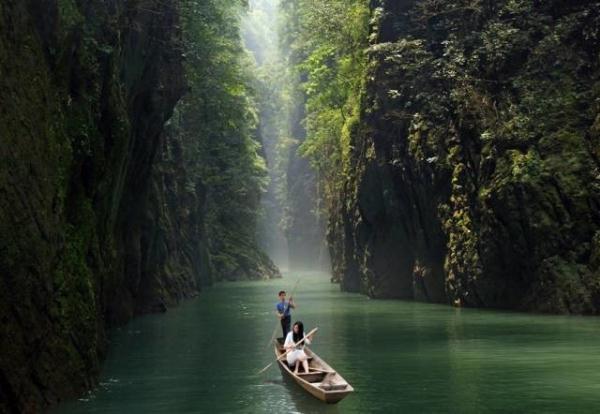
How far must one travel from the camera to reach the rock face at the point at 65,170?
50.8 feet

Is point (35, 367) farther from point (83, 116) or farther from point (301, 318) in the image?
point (301, 318)

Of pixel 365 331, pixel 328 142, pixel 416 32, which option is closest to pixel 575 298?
pixel 365 331

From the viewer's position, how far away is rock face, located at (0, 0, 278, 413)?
15.5 m

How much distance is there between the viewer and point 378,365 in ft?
72.3

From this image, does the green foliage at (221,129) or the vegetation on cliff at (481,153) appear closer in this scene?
the vegetation on cliff at (481,153)

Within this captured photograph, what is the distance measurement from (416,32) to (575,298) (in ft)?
61.8

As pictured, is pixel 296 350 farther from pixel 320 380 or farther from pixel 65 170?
pixel 65 170

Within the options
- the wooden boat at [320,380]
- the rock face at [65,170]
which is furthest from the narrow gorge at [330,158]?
the wooden boat at [320,380]

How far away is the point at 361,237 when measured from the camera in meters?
54.8

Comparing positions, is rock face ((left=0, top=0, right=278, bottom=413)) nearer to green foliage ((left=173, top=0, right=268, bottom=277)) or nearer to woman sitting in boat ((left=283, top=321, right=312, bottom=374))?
woman sitting in boat ((left=283, top=321, right=312, bottom=374))

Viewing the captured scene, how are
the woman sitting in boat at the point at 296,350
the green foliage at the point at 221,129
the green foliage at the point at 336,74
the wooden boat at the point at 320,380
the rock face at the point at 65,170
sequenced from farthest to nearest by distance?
the green foliage at the point at 336,74, the green foliage at the point at 221,129, the woman sitting in boat at the point at 296,350, the wooden boat at the point at 320,380, the rock face at the point at 65,170

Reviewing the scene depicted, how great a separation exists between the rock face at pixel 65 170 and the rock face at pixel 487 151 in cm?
1427

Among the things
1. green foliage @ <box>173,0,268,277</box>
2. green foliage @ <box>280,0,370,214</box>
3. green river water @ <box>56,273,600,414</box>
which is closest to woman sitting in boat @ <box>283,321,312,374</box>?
green river water @ <box>56,273,600,414</box>

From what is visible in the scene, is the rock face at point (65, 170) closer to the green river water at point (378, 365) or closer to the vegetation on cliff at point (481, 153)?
the green river water at point (378, 365)
